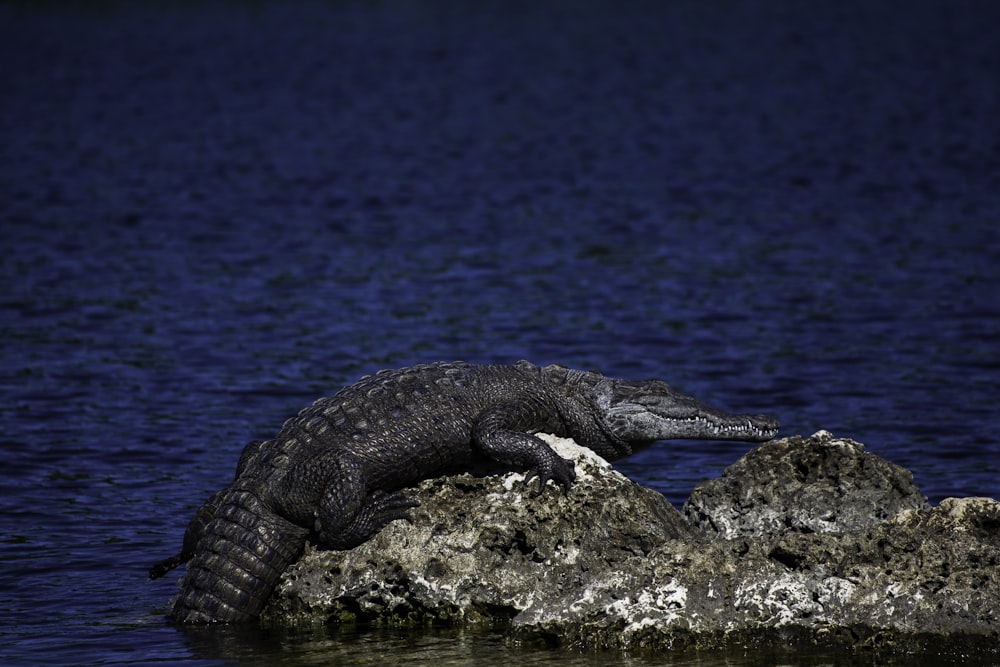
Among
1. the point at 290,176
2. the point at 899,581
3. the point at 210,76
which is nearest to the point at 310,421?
the point at 899,581

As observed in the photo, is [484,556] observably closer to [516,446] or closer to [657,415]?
[516,446]

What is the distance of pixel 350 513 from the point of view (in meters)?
7.54

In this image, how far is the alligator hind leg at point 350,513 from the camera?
7.54m

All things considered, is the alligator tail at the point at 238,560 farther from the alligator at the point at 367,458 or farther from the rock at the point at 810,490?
the rock at the point at 810,490

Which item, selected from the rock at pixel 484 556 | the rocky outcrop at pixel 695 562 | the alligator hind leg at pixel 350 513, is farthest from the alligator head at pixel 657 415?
the alligator hind leg at pixel 350 513

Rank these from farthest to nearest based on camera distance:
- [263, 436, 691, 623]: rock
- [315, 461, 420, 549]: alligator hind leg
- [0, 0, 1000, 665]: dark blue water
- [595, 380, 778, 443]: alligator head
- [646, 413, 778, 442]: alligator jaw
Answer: [0, 0, 1000, 665]: dark blue water, [595, 380, 778, 443]: alligator head, [646, 413, 778, 442]: alligator jaw, [315, 461, 420, 549]: alligator hind leg, [263, 436, 691, 623]: rock

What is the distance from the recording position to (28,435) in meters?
11.5

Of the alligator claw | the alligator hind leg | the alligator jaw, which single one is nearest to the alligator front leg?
the alligator claw

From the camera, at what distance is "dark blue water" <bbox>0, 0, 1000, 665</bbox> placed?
32.9 ft

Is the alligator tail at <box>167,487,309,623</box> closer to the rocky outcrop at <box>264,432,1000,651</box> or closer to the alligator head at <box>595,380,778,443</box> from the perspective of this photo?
the rocky outcrop at <box>264,432,1000,651</box>

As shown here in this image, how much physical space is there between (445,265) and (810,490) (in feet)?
32.8

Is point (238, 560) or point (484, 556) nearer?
point (484, 556)

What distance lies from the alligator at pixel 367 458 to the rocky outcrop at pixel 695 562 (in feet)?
0.44

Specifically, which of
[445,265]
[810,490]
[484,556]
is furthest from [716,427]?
[445,265]
